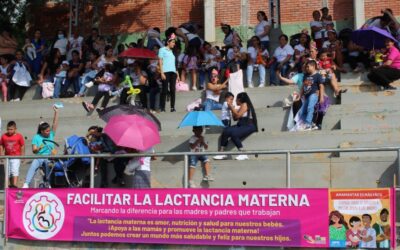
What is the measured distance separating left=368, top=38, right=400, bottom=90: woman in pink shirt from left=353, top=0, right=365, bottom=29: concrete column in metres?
5.25

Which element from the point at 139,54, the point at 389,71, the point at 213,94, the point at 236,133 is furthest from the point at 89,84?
the point at 389,71

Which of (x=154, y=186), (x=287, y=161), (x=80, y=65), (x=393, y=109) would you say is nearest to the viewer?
(x=287, y=161)

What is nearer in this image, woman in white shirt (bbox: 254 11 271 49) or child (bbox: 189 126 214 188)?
child (bbox: 189 126 214 188)

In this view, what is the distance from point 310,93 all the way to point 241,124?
60.7 inches

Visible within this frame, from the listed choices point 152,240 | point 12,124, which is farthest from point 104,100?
point 152,240

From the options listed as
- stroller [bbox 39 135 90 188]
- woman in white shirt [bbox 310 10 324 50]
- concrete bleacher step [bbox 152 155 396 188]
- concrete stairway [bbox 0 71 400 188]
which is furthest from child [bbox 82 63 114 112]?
woman in white shirt [bbox 310 10 324 50]

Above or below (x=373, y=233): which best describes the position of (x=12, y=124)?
above

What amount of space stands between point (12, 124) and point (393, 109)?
7.78 metres

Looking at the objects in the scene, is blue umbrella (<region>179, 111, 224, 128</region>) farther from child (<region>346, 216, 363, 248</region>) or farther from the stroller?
child (<region>346, 216, 363, 248</region>)

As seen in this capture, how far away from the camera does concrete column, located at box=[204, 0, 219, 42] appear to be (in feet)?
70.8

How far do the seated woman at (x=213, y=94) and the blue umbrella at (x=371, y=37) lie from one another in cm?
311

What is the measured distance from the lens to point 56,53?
20.2 meters

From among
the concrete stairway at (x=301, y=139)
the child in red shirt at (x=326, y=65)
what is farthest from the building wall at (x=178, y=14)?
the concrete stairway at (x=301, y=139)

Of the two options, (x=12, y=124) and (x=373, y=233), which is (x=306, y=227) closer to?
(x=373, y=233)
